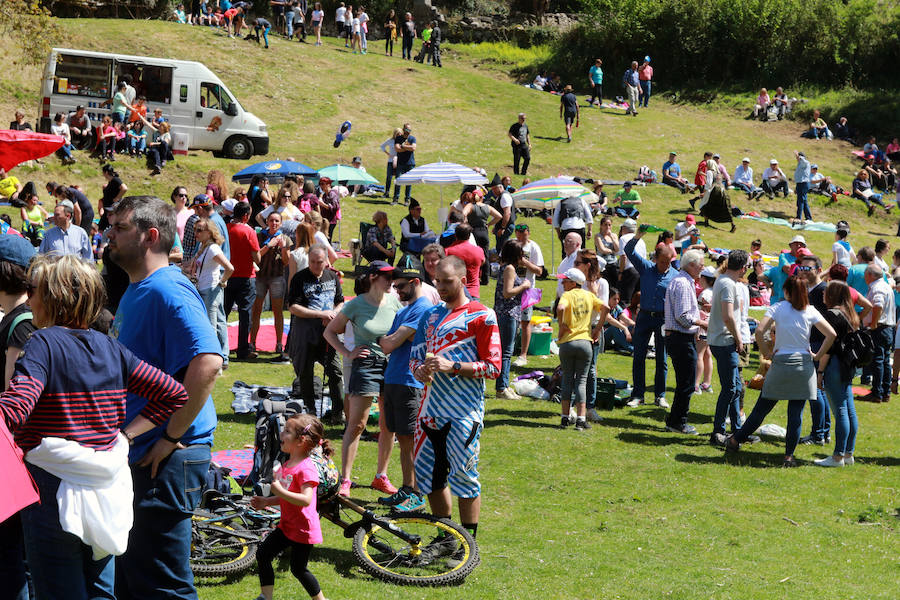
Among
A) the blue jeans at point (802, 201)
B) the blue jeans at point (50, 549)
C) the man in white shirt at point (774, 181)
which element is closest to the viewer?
the blue jeans at point (50, 549)

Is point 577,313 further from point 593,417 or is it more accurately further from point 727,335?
point 727,335

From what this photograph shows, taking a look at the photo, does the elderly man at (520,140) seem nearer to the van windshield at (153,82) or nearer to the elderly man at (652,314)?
the van windshield at (153,82)

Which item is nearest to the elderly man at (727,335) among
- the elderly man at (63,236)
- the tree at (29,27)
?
the elderly man at (63,236)

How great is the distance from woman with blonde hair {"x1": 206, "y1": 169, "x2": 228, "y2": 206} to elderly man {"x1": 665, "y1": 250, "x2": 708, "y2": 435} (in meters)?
8.01

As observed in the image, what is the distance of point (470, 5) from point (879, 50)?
20.8 metres

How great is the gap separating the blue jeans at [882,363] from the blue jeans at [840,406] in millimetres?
3347

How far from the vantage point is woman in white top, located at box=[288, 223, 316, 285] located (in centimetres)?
1141

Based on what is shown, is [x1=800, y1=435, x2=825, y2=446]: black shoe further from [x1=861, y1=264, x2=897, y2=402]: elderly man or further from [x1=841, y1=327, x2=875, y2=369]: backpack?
[x1=861, y1=264, x2=897, y2=402]: elderly man

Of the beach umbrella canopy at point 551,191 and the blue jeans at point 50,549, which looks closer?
the blue jeans at point 50,549

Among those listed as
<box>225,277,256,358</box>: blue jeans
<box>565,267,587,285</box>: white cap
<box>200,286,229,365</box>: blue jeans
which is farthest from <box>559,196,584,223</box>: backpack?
<box>200,286,229,365</box>: blue jeans

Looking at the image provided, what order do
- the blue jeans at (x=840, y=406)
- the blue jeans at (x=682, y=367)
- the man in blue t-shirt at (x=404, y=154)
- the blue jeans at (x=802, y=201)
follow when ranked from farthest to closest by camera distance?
the blue jeans at (x=802, y=201), the man in blue t-shirt at (x=404, y=154), the blue jeans at (x=682, y=367), the blue jeans at (x=840, y=406)

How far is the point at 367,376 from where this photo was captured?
7750 millimetres

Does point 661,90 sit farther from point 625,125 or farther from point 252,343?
point 252,343

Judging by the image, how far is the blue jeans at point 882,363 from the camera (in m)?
12.8
